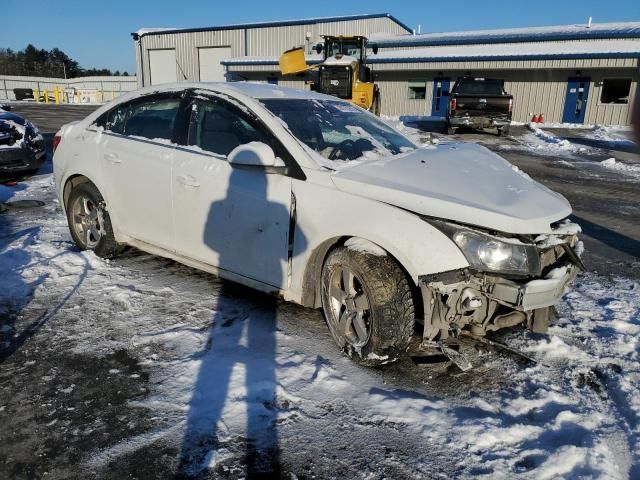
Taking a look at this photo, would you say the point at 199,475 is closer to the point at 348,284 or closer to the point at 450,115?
the point at 348,284

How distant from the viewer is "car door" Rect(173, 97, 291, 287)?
3441 millimetres

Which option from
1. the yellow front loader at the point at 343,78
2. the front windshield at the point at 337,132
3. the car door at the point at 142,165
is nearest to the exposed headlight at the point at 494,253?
the front windshield at the point at 337,132

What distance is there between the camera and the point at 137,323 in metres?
3.70

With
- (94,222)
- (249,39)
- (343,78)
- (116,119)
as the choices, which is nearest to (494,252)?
(116,119)

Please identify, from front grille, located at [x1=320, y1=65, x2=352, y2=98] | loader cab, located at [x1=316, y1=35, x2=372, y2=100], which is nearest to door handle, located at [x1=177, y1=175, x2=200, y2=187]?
loader cab, located at [x1=316, y1=35, x2=372, y2=100]

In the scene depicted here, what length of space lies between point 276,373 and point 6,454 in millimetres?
1424

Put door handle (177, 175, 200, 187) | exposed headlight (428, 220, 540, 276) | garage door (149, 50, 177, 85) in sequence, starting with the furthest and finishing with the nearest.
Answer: garage door (149, 50, 177, 85) < door handle (177, 175, 200, 187) < exposed headlight (428, 220, 540, 276)

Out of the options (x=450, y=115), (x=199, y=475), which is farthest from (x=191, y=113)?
(x=450, y=115)

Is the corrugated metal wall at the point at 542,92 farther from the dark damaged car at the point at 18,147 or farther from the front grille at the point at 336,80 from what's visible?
the dark damaged car at the point at 18,147

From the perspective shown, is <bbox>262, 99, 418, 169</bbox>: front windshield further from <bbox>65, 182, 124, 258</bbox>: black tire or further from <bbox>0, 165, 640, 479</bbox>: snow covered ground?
<bbox>65, 182, 124, 258</bbox>: black tire

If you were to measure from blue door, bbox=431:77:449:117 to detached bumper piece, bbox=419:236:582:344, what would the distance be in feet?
84.1

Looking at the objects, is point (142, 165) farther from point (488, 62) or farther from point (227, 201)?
point (488, 62)

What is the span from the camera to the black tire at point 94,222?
4703 millimetres

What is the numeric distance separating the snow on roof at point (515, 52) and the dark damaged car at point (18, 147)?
22.0 m
